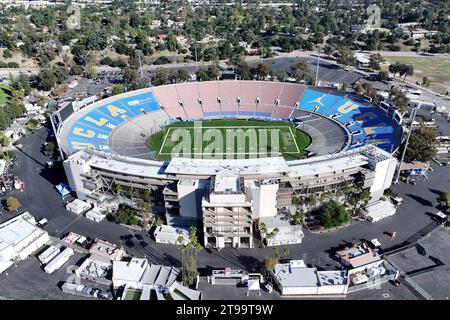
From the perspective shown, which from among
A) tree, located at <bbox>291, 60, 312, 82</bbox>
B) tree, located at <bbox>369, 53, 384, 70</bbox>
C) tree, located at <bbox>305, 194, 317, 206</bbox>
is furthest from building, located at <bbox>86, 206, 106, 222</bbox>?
tree, located at <bbox>369, 53, 384, 70</bbox>

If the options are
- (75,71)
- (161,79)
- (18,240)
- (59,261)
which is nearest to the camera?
(59,261)

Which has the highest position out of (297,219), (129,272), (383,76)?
(383,76)

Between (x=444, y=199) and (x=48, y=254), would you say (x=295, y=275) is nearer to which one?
(x=444, y=199)

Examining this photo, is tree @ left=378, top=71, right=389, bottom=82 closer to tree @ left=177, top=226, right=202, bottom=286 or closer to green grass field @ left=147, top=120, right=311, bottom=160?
green grass field @ left=147, top=120, right=311, bottom=160

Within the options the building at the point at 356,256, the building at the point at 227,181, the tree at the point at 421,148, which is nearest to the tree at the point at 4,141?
the building at the point at 227,181

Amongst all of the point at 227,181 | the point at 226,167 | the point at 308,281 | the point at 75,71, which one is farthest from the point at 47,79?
the point at 308,281

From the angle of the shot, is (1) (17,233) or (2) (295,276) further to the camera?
(1) (17,233)
